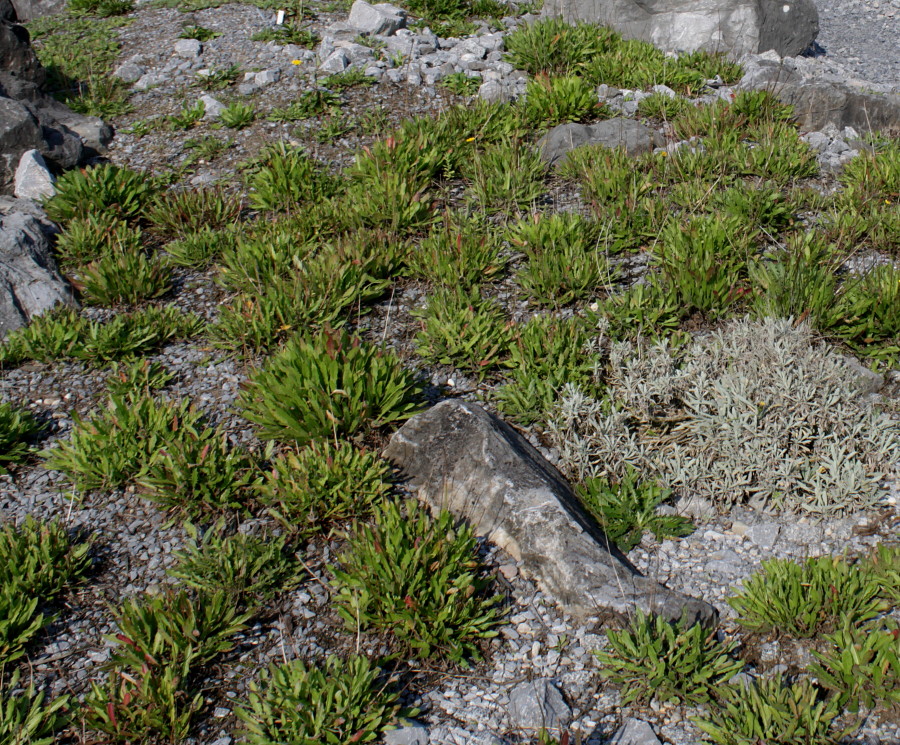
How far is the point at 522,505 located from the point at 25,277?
4141 mm

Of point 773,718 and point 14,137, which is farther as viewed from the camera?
point 14,137

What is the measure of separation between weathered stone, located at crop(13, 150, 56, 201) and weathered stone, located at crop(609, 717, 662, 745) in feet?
20.9

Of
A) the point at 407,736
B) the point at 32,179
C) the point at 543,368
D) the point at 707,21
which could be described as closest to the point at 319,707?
the point at 407,736

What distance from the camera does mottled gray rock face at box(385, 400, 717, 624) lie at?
3383mm

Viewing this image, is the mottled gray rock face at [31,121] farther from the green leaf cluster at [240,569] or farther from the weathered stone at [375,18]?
the green leaf cluster at [240,569]

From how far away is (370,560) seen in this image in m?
3.39

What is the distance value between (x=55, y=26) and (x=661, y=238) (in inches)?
368

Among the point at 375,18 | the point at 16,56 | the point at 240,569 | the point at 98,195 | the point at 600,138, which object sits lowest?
the point at 240,569

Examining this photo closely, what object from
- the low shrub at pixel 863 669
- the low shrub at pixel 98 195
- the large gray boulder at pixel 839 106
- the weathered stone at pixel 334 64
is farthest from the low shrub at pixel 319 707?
the weathered stone at pixel 334 64

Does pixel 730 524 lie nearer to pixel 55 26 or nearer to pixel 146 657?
pixel 146 657

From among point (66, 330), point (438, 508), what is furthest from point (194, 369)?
point (438, 508)

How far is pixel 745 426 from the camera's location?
4035 millimetres

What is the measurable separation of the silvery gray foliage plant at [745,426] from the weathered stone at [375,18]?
6774 millimetres

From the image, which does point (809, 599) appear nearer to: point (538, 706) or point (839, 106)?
point (538, 706)
